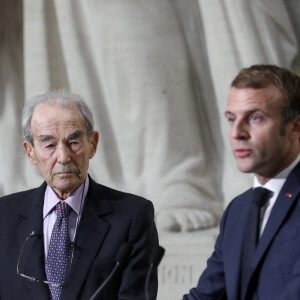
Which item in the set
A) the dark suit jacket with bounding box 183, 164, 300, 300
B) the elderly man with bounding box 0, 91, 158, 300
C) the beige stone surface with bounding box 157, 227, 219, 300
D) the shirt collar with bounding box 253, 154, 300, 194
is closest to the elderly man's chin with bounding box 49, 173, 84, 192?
the elderly man with bounding box 0, 91, 158, 300

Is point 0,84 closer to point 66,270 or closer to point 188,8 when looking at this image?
point 188,8

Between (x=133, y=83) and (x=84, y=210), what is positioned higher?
(x=133, y=83)

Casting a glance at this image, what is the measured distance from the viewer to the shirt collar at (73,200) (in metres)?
2.04

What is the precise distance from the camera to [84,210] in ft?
6.69

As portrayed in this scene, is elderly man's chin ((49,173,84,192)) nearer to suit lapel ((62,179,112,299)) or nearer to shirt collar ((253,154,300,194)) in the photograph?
suit lapel ((62,179,112,299))

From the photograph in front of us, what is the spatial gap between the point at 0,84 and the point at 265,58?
1.46 m

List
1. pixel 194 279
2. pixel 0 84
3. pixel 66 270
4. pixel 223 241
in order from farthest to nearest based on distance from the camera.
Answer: pixel 0 84, pixel 194 279, pixel 66 270, pixel 223 241

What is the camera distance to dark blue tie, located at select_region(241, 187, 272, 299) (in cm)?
165

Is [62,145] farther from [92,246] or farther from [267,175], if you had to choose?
[267,175]

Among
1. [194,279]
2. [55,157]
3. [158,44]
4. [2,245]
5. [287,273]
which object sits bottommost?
[194,279]

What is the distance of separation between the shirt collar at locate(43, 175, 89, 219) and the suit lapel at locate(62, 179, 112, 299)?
0.02m

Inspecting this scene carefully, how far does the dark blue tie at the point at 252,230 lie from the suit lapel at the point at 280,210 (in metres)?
0.03

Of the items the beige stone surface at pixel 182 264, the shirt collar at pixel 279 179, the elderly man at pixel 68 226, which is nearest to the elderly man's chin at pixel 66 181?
the elderly man at pixel 68 226

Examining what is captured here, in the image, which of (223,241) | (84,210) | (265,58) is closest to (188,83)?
(265,58)
